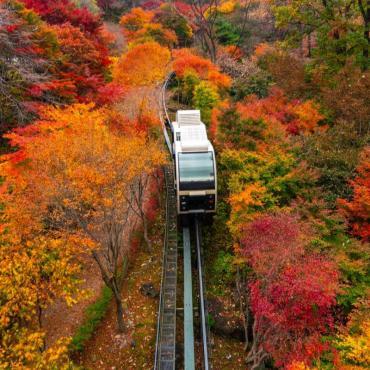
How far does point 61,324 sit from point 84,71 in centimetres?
1682

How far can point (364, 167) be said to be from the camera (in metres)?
16.9

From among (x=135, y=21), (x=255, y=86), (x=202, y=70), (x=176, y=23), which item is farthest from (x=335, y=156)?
(x=135, y=21)

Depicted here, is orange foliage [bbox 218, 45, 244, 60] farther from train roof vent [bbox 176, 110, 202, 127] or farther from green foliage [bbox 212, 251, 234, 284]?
green foliage [bbox 212, 251, 234, 284]

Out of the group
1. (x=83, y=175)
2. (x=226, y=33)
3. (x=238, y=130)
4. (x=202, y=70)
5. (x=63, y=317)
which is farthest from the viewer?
(x=226, y=33)

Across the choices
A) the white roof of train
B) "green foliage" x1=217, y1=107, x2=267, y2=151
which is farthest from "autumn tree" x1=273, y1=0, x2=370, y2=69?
the white roof of train

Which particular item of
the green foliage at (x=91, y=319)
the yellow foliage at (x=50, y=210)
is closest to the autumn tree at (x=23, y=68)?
the yellow foliage at (x=50, y=210)

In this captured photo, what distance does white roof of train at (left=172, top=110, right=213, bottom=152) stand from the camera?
18594 mm

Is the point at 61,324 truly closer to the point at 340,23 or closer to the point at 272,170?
the point at 272,170

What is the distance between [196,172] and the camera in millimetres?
17891

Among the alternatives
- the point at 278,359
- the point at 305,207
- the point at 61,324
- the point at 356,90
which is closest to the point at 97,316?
the point at 61,324

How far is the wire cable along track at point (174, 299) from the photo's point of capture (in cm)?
1365

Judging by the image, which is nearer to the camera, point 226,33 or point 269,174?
point 269,174

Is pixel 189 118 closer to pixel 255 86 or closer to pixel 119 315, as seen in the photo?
pixel 255 86

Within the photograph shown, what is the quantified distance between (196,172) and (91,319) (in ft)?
27.8
